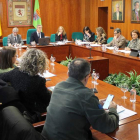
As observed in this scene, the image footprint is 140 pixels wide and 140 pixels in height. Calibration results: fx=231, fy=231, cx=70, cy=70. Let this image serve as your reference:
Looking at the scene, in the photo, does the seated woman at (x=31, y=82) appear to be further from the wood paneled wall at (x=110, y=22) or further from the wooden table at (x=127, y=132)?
the wood paneled wall at (x=110, y=22)

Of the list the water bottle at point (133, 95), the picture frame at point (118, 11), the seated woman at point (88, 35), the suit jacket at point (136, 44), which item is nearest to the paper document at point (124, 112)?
the water bottle at point (133, 95)

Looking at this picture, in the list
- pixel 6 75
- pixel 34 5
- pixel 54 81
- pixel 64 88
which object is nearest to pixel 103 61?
pixel 54 81

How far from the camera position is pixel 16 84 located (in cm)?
242

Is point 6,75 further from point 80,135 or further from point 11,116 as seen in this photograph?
point 80,135

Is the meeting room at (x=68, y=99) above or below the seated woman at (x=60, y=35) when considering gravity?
below

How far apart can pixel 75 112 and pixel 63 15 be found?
319 inches

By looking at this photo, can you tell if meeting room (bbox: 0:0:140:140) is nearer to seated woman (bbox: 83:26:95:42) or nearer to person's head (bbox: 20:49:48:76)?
person's head (bbox: 20:49:48:76)

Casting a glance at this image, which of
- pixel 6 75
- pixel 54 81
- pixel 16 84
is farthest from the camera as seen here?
pixel 54 81

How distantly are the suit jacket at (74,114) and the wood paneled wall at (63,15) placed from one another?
279 inches

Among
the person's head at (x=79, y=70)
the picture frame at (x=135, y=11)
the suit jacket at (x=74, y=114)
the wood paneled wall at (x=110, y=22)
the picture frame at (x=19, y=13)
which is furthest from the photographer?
the picture frame at (x=19, y=13)

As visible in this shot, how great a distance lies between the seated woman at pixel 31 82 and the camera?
2.35 meters

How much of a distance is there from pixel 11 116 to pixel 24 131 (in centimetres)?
21

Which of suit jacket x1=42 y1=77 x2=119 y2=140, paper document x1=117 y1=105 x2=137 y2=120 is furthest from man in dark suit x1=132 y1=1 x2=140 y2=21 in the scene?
suit jacket x1=42 y1=77 x2=119 y2=140

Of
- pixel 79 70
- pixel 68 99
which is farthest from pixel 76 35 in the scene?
pixel 68 99
